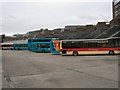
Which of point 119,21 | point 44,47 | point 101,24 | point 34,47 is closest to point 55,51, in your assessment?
point 44,47

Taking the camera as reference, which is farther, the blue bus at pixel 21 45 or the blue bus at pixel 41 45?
the blue bus at pixel 21 45

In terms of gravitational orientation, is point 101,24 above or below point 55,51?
above

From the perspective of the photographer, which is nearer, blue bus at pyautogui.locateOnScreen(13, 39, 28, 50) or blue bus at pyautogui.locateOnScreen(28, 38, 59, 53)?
blue bus at pyautogui.locateOnScreen(28, 38, 59, 53)

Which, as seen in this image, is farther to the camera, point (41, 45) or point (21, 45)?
point (21, 45)

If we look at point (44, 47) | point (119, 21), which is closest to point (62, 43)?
point (44, 47)

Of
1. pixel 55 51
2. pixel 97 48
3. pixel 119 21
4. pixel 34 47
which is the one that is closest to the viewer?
pixel 97 48

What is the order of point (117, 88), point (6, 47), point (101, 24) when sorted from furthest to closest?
1. point (6, 47)
2. point (101, 24)
3. point (117, 88)

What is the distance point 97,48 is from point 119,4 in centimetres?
3122

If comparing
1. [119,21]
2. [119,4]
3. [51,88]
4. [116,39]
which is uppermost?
[119,4]

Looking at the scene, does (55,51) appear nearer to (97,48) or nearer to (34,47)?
(97,48)

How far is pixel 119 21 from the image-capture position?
1774 inches

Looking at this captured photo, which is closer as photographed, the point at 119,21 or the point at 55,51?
the point at 55,51

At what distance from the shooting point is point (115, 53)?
109 ft

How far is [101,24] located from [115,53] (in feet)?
78.0
